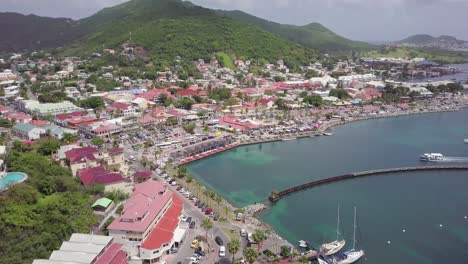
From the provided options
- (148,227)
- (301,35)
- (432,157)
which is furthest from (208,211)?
(301,35)

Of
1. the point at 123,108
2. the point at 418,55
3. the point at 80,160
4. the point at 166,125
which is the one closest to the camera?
the point at 80,160

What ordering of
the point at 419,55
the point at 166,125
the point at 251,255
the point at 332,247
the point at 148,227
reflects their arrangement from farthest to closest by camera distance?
the point at 419,55 < the point at 166,125 < the point at 332,247 < the point at 148,227 < the point at 251,255

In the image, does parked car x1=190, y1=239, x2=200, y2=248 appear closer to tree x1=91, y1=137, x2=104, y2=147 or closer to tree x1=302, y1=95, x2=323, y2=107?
tree x1=91, y1=137, x2=104, y2=147

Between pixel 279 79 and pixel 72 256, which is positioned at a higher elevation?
pixel 279 79

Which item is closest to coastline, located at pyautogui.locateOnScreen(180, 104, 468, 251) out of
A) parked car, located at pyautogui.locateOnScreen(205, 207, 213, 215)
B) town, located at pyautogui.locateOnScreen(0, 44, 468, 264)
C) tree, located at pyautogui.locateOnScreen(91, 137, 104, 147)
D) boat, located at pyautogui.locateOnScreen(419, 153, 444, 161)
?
town, located at pyautogui.locateOnScreen(0, 44, 468, 264)

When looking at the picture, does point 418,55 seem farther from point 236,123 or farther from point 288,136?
point 236,123

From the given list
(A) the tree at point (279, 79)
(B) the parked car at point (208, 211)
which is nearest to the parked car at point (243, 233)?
(B) the parked car at point (208, 211)

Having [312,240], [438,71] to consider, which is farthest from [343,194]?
[438,71]

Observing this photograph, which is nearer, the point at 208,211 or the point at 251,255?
the point at 251,255
